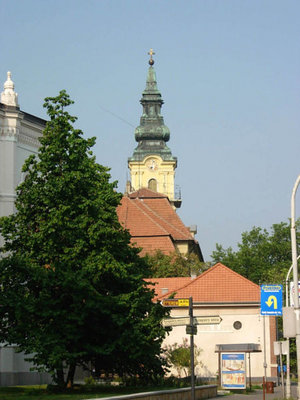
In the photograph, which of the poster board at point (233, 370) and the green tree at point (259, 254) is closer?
the poster board at point (233, 370)

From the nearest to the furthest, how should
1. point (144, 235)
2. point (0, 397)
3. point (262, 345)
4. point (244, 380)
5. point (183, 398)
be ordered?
point (0, 397) < point (183, 398) < point (244, 380) < point (262, 345) < point (144, 235)

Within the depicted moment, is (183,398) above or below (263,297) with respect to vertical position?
below

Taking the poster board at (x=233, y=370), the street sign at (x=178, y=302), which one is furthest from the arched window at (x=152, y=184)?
the street sign at (x=178, y=302)

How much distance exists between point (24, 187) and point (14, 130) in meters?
7.91

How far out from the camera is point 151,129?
14025cm

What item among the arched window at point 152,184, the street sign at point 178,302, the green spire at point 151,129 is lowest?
the street sign at point 178,302

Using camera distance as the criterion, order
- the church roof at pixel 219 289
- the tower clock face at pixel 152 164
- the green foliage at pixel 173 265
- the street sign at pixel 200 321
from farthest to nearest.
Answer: the tower clock face at pixel 152 164 < the green foliage at pixel 173 265 < the church roof at pixel 219 289 < the street sign at pixel 200 321

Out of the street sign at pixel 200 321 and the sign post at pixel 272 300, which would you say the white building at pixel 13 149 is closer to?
the sign post at pixel 272 300

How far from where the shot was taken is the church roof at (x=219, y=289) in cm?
5950

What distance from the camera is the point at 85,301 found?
30.1 meters

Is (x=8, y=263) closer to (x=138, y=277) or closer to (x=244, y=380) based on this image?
(x=138, y=277)

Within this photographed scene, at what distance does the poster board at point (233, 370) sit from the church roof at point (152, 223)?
42.1m

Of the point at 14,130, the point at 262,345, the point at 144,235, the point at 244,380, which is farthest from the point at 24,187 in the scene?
the point at 144,235

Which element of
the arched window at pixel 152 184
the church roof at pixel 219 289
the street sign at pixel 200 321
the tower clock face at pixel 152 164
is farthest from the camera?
the tower clock face at pixel 152 164
